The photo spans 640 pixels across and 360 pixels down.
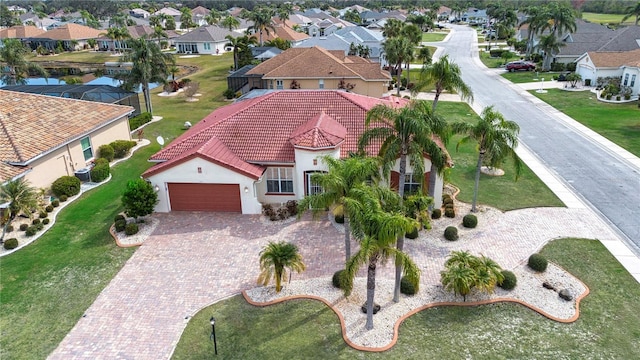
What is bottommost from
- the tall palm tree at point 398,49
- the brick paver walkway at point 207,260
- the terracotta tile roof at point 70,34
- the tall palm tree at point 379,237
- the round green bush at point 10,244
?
the brick paver walkway at point 207,260

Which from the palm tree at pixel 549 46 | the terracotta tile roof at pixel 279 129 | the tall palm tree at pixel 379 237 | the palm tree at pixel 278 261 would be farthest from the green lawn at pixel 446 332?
the palm tree at pixel 549 46

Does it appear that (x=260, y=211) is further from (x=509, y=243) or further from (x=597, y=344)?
(x=597, y=344)

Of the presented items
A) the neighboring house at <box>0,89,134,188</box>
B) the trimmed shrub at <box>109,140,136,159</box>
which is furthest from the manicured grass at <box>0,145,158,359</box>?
the trimmed shrub at <box>109,140,136,159</box>

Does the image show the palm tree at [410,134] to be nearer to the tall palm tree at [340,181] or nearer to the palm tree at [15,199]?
the tall palm tree at [340,181]

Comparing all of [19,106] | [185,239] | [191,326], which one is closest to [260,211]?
[185,239]

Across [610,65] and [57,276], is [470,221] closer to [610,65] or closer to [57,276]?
[57,276]

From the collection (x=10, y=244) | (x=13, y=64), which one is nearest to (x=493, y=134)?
(x=10, y=244)

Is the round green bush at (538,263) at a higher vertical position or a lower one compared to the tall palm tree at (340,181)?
lower
